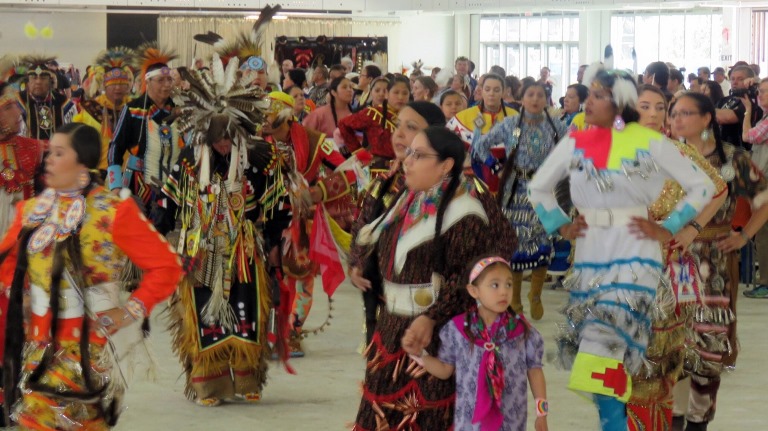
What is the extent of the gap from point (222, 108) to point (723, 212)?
2.07m

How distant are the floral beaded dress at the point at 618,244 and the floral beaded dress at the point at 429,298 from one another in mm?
459

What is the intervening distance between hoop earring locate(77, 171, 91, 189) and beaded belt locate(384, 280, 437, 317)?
0.93 meters

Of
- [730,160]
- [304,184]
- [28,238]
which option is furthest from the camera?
[304,184]

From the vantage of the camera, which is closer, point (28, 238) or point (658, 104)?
point (28, 238)

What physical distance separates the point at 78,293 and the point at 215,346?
69.3 inches

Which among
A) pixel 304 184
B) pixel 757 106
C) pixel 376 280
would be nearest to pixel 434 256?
pixel 376 280

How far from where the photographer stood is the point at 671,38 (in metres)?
19.8

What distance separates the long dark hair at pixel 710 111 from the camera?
4.68 metres

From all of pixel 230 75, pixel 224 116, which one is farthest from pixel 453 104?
pixel 224 116

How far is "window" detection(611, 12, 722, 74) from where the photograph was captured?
19141 millimetres

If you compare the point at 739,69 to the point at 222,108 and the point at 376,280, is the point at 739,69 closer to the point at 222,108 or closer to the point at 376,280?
the point at 222,108

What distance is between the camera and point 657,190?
389cm

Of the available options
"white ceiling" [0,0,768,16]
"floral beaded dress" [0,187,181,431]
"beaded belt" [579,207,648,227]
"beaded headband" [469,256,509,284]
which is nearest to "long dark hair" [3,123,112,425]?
"floral beaded dress" [0,187,181,431]

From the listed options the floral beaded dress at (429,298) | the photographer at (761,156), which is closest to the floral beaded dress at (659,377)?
the floral beaded dress at (429,298)
